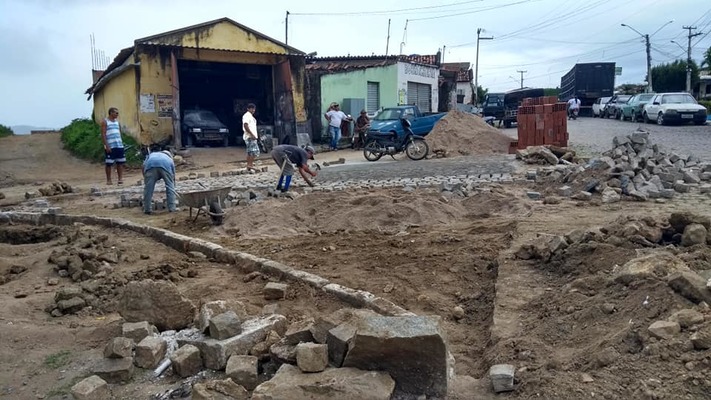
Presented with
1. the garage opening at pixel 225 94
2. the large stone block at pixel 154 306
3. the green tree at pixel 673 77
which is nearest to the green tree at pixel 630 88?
the green tree at pixel 673 77

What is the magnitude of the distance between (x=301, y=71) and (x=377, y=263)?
1914cm

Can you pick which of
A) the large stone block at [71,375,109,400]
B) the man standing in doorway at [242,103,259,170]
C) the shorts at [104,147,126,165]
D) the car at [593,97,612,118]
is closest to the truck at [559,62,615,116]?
the car at [593,97,612,118]

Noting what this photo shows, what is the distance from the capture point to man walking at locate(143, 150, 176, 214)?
32.0 feet

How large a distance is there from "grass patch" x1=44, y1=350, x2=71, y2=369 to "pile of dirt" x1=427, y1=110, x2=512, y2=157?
1493 cm

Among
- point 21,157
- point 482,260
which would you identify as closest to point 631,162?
point 482,260

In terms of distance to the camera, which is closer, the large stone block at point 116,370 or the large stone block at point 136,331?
the large stone block at point 116,370

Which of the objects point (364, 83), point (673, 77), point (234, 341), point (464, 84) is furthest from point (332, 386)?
point (673, 77)

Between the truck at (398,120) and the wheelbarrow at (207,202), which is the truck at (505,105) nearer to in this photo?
the truck at (398,120)

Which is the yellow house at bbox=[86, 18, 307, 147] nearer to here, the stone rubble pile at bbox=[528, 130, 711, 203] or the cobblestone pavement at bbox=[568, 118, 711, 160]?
the cobblestone pavement at bbox=[568, 118, 711, 160]

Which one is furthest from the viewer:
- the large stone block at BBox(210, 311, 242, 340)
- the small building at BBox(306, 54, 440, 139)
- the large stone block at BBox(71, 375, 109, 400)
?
the small building at BBox(306, 54, 440, 139)

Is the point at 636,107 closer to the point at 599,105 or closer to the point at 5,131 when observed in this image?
the point at 599,105

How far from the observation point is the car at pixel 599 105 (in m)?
37.6

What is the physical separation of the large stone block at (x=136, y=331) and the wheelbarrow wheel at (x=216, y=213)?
4.50m

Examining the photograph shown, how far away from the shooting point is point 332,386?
314 cm
